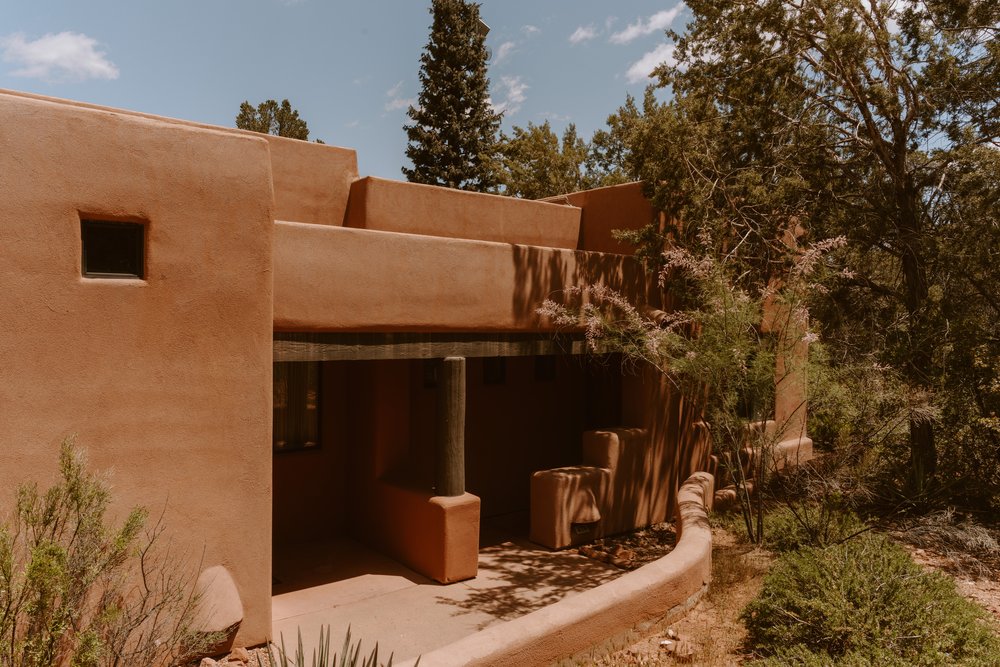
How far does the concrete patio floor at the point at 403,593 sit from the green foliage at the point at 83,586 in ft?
4.58

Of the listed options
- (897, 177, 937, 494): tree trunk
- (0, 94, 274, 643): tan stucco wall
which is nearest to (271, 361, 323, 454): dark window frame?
(0, 94, 274, 643): tan stucco wall

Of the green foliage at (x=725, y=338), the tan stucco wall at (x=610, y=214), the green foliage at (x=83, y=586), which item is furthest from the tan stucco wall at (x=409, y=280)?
the green foliage at (x=83, y=586)

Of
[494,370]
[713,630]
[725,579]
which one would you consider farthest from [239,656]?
[494,370]

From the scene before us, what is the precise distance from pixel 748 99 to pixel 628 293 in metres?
3.85

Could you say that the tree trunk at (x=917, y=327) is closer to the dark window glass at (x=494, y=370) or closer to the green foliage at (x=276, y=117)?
the dark window glass at (x=494, y=370)

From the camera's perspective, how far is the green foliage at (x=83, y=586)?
13.2 feet

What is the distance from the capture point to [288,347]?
6410mm

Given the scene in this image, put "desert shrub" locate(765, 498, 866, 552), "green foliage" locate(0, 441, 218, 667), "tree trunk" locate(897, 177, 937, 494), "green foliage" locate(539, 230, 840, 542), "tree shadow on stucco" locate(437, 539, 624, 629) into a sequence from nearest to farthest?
"green foliage" locate(0, 441, 218, 667), "tree shadow on stucco" locate(437, 539, 624, 629), "desert shrub" locate(765, 498, 866, 552), "green foliage" locate(539, 230, 840, 542), "tree trunk" locate(897, 177, 937, 494)

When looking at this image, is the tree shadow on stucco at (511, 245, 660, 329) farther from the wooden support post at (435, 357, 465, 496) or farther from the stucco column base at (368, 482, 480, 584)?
the stucco column base at (368, 482, 480, 584)

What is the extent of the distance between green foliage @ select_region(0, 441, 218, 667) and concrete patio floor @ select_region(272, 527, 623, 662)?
140 cm

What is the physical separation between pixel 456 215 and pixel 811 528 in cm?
630

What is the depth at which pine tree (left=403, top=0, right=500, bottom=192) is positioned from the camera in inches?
1111

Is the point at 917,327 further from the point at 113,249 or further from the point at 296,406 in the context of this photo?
the point at 113,249

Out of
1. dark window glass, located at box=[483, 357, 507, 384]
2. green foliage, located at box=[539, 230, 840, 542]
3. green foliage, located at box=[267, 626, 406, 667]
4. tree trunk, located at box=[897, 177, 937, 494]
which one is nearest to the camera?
green foliage, located at box=[267, 626, 406, 667]
